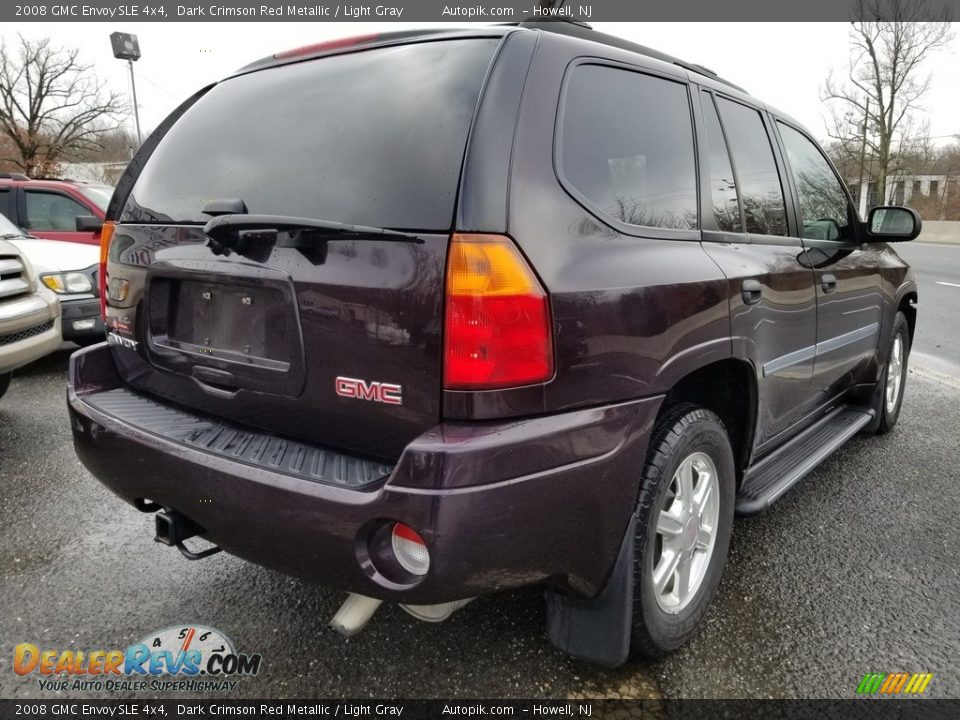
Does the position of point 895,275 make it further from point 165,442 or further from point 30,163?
point 30,163

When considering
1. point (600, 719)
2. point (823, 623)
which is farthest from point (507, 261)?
point (823, 623)

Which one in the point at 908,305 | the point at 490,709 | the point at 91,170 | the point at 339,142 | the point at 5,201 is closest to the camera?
the point at 339,142

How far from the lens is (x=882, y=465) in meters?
3.84

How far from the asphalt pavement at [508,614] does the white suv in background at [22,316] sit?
0.95 m

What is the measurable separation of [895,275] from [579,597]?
A: 325 cm

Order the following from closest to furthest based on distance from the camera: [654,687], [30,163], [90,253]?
[654,687]
[90,253]
[30,163]

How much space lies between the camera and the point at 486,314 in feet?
5.06

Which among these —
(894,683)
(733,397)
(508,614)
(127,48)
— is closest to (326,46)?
(733,397)

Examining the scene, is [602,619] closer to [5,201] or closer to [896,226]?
[896,226]

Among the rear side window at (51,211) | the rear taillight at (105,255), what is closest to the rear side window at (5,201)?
the rear side window at (51,211)

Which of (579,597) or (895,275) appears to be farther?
(895,275)

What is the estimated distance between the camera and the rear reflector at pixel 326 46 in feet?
6.81

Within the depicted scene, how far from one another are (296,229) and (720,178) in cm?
158

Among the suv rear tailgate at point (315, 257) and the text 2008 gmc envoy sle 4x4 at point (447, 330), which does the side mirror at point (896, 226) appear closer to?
the text 2008 gmc envoy sle 4x4 at point (447, 330)
